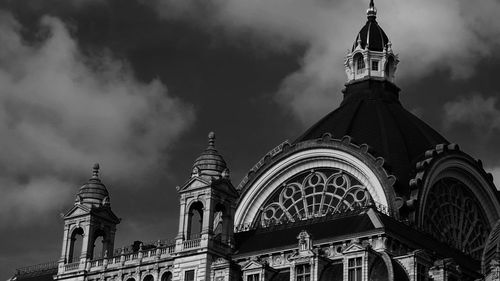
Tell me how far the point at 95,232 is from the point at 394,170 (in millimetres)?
27554

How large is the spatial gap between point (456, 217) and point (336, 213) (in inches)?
Result: 560

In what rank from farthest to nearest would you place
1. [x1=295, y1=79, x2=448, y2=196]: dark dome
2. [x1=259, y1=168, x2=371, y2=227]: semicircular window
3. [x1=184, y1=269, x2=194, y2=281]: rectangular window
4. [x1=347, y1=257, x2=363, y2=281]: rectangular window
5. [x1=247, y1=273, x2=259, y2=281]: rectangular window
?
1. [x1=295, y1=79, x2=448, y2=196]: dark dome
2. [x1=259, y1=168, x2=371, y2=227]: semicircular window
3. [x1=184, y1=269, x2=194, y2=281]: rectangular window
4. [x1=247, y1=273, x2=259, y2=281]: rectangular window
5. [x1=347, y1=257, x2=363, y2=281]: rectangular window

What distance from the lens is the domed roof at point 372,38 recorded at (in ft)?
397

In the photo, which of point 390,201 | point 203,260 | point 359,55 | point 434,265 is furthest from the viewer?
point 359,55

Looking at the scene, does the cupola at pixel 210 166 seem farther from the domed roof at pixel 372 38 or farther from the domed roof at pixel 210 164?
the domed roof at pixel 372 38

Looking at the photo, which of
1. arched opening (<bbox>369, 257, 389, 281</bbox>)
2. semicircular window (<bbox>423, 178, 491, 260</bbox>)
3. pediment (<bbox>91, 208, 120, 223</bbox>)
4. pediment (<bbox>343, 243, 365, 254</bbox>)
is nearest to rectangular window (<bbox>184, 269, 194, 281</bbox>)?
pediment (<bbox>343, 243, 365, 254</bbox>)

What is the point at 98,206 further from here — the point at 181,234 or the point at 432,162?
the point at 432,162

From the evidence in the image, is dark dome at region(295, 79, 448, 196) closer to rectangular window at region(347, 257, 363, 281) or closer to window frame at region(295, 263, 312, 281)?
window frame at region(295, 263, 312, 281)

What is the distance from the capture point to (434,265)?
277ft

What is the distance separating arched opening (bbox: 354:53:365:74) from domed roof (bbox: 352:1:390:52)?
107 cm

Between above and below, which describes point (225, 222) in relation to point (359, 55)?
below

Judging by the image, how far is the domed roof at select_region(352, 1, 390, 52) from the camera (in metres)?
121

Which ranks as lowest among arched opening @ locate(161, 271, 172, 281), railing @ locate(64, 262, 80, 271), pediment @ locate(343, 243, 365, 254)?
pediment @ locate(343, 243, 365, 254)

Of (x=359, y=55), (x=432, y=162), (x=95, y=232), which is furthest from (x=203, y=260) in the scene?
(x=359, y=55)
